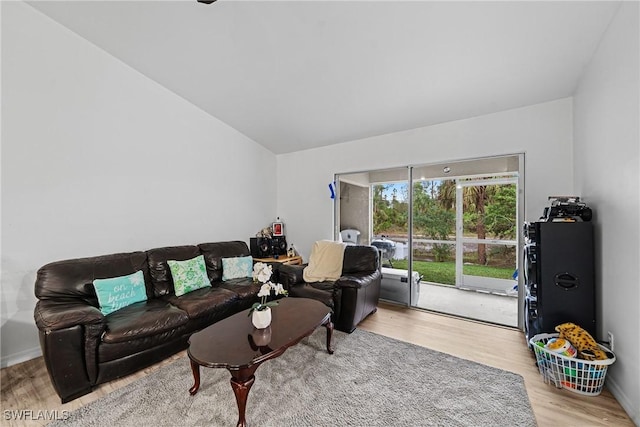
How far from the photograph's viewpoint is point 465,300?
3760 millimetres

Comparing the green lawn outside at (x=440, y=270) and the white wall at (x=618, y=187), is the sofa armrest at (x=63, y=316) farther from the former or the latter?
the white wall at (x=618, y=187)

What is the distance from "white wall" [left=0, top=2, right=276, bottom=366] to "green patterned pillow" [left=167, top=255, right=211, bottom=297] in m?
0.60

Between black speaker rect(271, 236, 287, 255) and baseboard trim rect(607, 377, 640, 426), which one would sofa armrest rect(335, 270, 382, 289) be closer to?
black speaker rect(271, 236, 287, 255)

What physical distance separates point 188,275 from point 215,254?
57cm

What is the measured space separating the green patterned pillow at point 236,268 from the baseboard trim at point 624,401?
3.60 m

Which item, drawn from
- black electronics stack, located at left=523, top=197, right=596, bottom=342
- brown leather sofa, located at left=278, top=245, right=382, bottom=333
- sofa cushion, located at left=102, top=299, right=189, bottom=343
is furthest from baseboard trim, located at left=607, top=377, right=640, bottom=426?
sofa cushion, located at left=102, top=299, right=189, bottom=343

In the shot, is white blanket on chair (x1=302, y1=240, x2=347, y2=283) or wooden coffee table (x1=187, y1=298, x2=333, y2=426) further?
white blanket on chair (x1=302, y1=240, x2=347, y2=283)

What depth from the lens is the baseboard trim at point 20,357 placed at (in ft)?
7.43

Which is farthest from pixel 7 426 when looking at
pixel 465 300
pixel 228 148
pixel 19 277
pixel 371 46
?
pixel 465 300

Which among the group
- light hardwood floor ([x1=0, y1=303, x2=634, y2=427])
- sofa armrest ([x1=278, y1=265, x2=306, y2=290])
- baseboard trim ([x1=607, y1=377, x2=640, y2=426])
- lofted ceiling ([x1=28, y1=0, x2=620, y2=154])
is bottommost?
light hardwood floor ([x1=0, y1=303, x2=634, y2=427])

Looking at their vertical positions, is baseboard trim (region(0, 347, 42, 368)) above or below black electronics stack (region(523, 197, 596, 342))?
below

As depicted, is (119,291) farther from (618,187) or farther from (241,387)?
(618,187)

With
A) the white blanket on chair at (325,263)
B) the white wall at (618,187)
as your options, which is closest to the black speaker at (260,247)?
the white blanket on chair at (325,263)

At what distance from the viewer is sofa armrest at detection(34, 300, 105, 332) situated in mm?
1791
